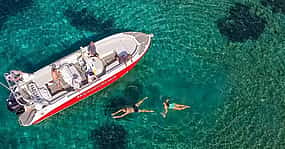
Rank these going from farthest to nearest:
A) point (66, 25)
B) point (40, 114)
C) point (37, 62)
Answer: point (66, 25), point (37, 62), point (40, 114)

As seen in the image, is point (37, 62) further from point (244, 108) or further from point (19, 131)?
point (244, 108)

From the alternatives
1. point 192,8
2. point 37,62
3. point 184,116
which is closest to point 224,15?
point 192,8

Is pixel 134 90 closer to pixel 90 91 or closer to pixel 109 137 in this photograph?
pixel 90 91

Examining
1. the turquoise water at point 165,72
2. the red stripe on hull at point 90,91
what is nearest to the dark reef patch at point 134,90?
the turquoise water at point 165,72

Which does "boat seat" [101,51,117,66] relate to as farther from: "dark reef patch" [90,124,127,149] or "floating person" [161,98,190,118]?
"floating person" [161,98,190,118]

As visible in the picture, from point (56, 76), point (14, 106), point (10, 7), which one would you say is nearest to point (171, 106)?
point (56, 76)

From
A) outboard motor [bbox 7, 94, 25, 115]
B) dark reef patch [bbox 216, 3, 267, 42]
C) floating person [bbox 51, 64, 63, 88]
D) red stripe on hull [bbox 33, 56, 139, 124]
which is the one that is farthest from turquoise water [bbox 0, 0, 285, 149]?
floating person [bbox 51, 64, 63, 88]
